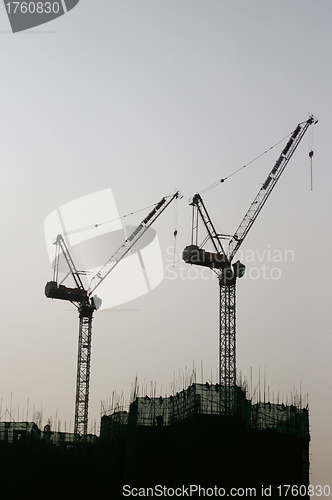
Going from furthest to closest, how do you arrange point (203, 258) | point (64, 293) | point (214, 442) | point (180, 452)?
point (64, 293)
point (203, 258)
point (180, 452)
point (214, 442)

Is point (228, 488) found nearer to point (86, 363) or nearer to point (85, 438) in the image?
point (85, 438)

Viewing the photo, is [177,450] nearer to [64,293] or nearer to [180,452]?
[180,452]

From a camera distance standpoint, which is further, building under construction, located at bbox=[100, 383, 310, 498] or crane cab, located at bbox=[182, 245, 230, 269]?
crane cab, located at bbox=[182, 245, 230, 269]

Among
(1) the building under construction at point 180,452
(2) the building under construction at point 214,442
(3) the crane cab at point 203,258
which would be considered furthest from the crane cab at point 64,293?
(2) the building under construction at point 214,442

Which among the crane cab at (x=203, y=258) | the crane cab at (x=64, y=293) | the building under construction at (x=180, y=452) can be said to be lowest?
the building under construction at (x=180, y=452)

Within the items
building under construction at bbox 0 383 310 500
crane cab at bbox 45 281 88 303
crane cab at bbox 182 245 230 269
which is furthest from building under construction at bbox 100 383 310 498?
crane cab at bbox 45 281 88 303

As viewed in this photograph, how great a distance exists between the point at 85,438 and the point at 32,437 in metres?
13.0

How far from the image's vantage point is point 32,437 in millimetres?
73375

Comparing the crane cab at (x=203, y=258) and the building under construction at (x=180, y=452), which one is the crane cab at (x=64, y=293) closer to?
the crane cab at (x=203, y=258)

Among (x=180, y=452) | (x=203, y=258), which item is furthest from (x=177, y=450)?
(x=203, y=258)

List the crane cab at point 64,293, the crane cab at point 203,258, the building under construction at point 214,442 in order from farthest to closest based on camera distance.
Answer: the crane cab at point 64,293, the crane cab at point 203,258, the building under construction at point 214,442

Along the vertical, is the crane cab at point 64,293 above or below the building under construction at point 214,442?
above

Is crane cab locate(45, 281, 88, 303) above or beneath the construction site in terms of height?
above

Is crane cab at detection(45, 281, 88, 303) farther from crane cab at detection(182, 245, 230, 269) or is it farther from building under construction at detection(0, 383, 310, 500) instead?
building under construction at detection(0, 383, 310, 500)
